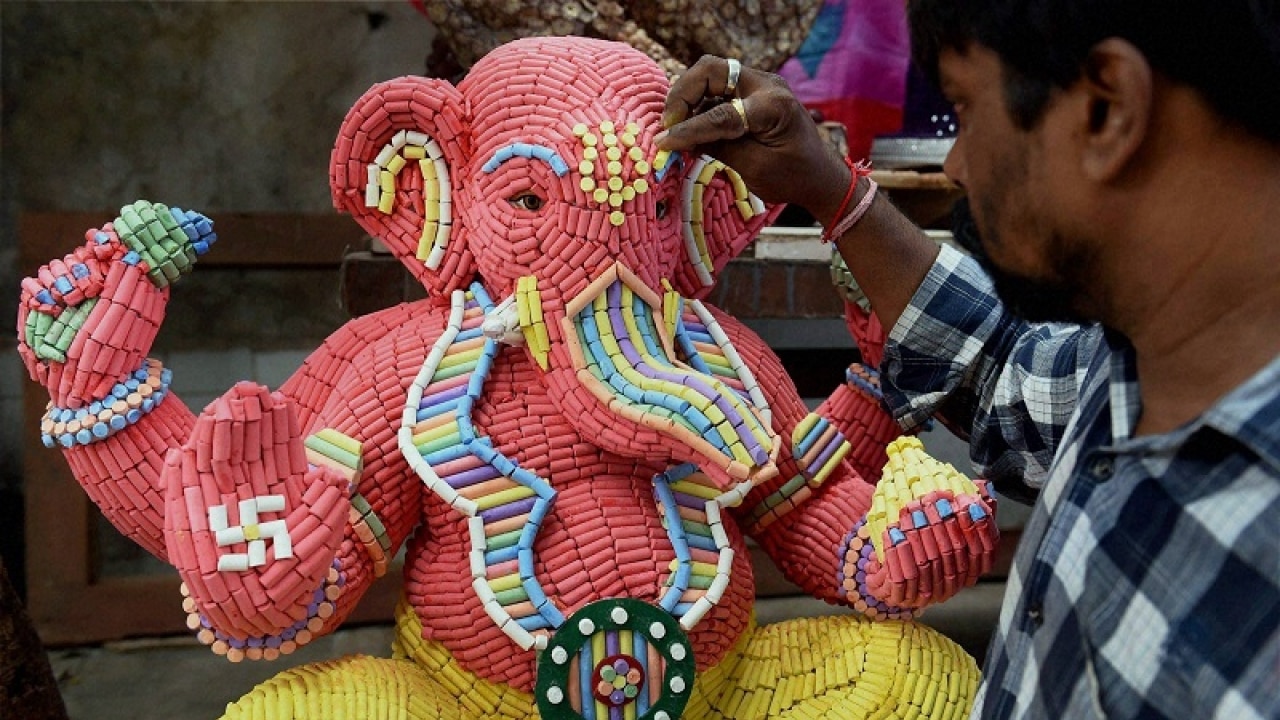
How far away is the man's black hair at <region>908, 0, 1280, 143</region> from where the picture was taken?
614mm

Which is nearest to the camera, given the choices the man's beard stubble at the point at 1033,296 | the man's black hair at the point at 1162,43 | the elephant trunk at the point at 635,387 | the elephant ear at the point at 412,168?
the man's black hair at the point at 1162,43

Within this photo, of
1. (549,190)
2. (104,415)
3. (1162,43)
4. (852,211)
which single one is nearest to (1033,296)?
(1162,43)

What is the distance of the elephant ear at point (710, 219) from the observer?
47.2 inches

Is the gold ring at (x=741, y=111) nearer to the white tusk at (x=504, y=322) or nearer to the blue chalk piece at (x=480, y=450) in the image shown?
the white tusk at (x=504, y=322)

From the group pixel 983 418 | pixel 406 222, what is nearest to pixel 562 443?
pixel 406 222

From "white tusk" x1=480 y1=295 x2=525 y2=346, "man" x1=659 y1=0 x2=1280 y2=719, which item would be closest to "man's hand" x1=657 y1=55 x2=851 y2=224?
"white tusk" x1=480 y1=295 x2=525 y2=346

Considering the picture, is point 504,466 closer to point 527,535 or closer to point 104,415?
point 527,535

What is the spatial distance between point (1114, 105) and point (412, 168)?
29.1 inches

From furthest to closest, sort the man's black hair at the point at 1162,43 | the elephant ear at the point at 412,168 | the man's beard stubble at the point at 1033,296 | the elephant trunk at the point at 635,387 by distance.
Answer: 1. the elephant ear at the point at 412,168
2. the elephant trunk at the point at 635,387
3. the man's beard stubble at the point at 1033,296
4. the man's black hair at the point at 1162,43

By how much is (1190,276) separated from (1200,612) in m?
0.19

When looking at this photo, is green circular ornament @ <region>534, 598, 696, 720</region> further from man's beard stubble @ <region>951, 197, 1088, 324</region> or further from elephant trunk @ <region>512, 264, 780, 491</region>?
man's beard stubble @ <region>951, 197, 1088, 324</region>

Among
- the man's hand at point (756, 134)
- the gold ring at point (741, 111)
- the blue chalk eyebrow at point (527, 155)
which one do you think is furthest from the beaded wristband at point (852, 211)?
the blue chalk eyebrow at point (527, 155)

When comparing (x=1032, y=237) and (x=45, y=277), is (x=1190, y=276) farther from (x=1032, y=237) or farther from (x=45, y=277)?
(x=45, y=277)

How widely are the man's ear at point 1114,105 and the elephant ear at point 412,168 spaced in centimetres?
68
